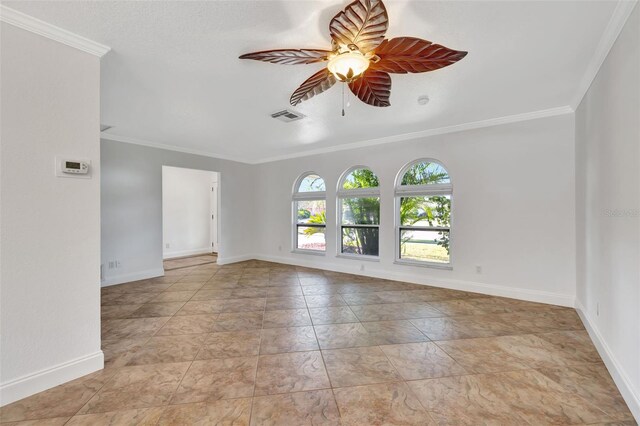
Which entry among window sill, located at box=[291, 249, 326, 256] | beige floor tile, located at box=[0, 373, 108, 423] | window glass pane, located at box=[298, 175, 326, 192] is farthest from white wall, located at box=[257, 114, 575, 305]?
beige floor tile, located at box=[0, 373, 108, 423]

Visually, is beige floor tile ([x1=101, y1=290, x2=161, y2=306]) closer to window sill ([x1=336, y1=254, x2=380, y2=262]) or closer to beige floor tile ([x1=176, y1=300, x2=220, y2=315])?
beige floor tile ([x1=176, y1=300, x2=220, y2=315])

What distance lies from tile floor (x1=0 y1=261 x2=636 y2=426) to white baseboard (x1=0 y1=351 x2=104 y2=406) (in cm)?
6

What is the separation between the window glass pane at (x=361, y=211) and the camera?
5.05 meters

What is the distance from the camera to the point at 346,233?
5.45 metres

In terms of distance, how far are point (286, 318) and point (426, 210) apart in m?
2.92

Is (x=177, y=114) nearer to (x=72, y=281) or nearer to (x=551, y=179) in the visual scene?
(x=72, y=281)

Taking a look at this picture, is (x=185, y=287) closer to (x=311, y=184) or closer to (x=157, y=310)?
(x=157, y=310)

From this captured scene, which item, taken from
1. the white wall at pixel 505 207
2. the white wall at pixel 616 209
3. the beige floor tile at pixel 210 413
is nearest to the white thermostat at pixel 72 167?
the beige floor tile at pixel 210 413

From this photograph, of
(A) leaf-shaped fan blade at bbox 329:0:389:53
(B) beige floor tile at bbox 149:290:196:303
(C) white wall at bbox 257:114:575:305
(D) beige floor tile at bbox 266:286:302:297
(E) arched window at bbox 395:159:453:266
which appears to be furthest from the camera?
(E) arched window at bbox 395:159:453:266

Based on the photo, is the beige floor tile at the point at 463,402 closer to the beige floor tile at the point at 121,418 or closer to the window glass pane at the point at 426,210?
the beige floor tile at the point at 121,418

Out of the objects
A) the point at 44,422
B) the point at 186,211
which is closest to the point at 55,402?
the point at 44,422

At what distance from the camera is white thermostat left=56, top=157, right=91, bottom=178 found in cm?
190

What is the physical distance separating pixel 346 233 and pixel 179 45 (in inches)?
163

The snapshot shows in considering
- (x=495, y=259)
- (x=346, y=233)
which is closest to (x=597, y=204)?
(x=495, y=259)
